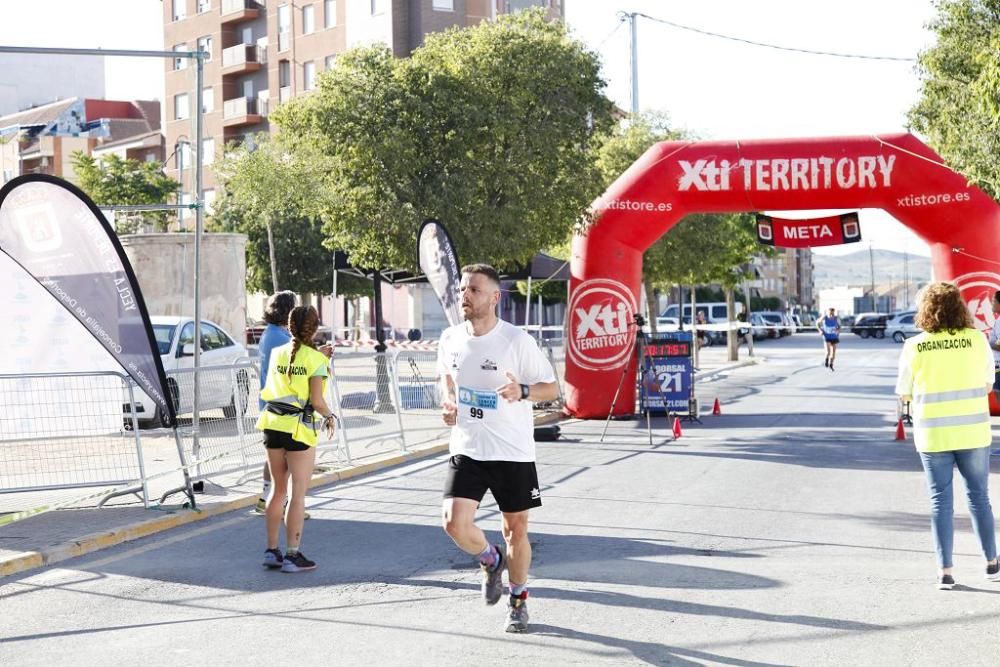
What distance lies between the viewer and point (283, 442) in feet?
25.6

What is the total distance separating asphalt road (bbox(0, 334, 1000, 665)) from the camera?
5.79 meters

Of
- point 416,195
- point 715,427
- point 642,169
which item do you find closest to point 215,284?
point 416,195

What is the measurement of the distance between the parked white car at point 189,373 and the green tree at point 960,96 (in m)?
9.85

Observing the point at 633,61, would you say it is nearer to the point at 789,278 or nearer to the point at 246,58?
the point at 246,58

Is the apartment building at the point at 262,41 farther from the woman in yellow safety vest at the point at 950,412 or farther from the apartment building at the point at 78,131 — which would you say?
the woman in yellow safety vest at the point at 950,412

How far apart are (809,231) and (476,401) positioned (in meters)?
15.8

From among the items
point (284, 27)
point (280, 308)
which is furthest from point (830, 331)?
point (284, 27)

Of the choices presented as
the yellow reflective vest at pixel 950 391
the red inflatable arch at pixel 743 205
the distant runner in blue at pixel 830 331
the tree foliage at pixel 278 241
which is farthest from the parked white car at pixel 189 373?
the tree foliage at pixel 278 241

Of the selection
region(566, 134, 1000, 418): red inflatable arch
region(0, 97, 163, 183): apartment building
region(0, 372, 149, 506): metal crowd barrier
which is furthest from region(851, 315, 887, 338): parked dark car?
region(0, 372, 149, 506): metal crowd barrier

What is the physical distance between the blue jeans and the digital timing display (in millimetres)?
12485

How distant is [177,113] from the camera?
215 ft

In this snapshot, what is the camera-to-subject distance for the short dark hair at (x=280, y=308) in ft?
30.2

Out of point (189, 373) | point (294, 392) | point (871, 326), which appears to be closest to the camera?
point (294, 392)

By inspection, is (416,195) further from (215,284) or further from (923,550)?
(923,550)
